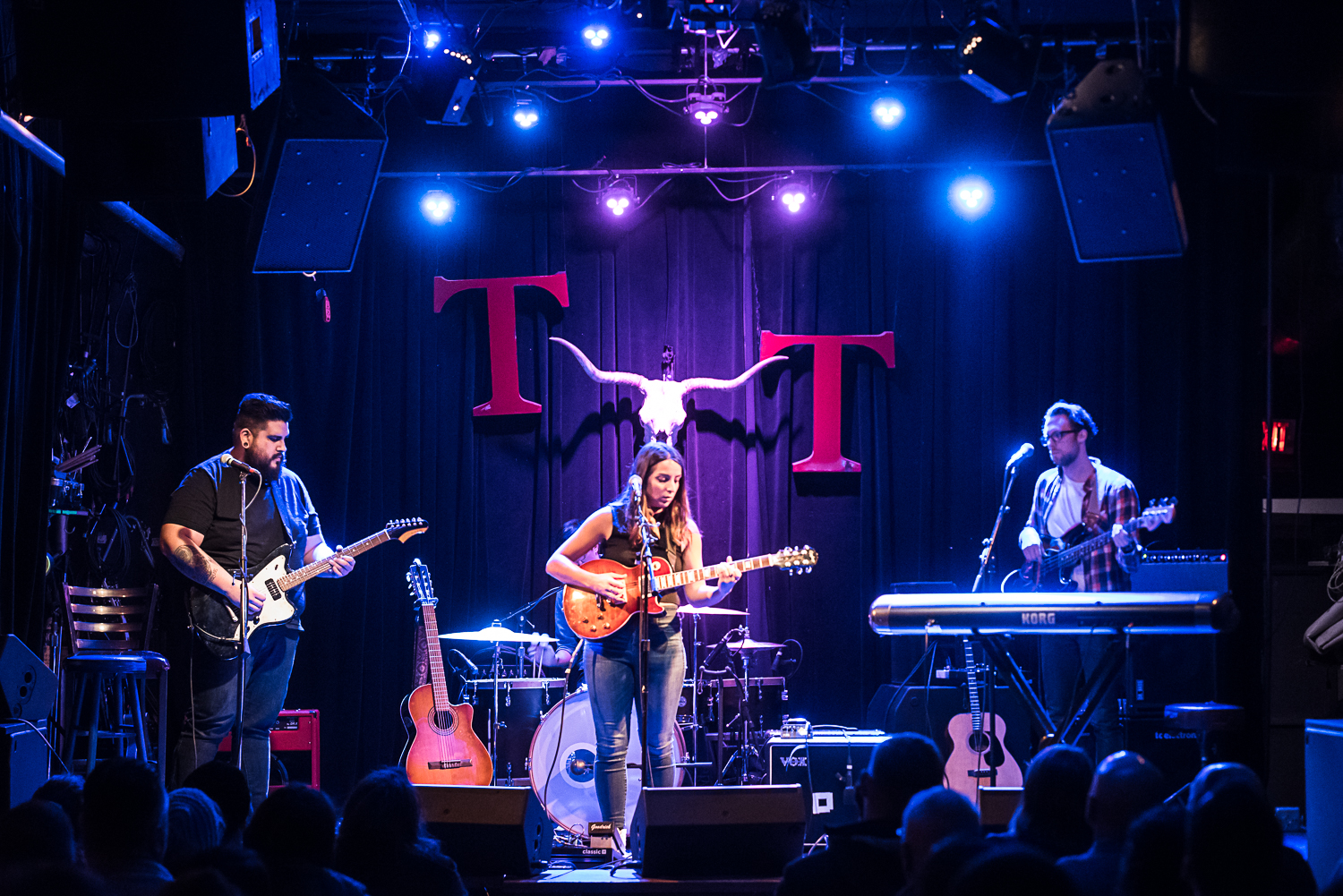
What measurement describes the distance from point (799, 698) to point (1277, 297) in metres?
4.00

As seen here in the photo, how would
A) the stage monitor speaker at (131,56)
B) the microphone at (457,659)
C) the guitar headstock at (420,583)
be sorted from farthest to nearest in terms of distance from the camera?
the microphone at (457,659), the guitar headstock at (420,583), the stage monitor speaker at (131,56)

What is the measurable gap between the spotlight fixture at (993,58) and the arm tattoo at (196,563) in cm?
438

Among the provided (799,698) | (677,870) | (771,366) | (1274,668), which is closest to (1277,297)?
(1274,668)

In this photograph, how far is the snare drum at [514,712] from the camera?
22.2 feet

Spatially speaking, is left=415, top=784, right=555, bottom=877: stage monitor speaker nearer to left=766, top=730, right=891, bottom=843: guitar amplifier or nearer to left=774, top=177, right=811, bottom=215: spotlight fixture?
left=766, top=730, right=891, bottom=843: guitar amplifier

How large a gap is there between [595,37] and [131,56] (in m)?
3.10

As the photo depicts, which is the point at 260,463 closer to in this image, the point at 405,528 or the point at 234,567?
the point at 234,567

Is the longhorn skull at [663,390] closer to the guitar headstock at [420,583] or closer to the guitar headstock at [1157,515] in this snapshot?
the guitar headstock at [420,583]

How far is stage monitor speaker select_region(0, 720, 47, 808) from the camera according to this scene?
4355mm

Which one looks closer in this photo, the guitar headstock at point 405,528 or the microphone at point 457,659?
the guitar headstock at point 405,528

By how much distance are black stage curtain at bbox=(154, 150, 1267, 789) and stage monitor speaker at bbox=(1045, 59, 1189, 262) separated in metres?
2.53

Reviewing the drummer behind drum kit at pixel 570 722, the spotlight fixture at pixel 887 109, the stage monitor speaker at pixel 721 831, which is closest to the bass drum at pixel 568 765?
the drummer behind drum kit at pixel 570 722

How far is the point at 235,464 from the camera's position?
17.9 ft

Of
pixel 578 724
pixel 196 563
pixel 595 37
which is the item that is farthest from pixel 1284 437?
pixel 196 563
